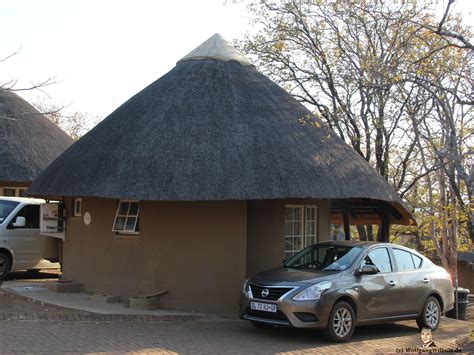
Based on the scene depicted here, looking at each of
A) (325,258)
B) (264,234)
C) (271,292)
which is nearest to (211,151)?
(264,234)

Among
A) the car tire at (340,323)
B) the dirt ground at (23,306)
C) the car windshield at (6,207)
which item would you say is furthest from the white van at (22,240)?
the car tire at (340,323)

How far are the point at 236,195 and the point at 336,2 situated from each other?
695 cm

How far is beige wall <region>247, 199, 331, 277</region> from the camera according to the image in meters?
12.1

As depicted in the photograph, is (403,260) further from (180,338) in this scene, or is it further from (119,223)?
(119,223)

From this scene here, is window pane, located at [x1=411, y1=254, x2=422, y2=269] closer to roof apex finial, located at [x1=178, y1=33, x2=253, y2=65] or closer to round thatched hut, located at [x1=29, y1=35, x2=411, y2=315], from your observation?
round thatched hut, located at [x1=29, y1=35, x2=411, y2=315]

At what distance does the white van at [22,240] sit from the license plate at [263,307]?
738 centimetres

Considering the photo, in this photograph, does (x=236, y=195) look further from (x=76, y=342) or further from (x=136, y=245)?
(x=76, y=342)

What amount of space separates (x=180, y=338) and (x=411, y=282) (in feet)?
14.3

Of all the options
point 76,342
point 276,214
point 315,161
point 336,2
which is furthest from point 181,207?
point 336,2

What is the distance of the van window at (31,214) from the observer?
15.4 metres

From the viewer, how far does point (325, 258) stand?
35.3 feet

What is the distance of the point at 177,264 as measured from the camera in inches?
468

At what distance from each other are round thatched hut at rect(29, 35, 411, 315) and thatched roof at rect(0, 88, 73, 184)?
715cm

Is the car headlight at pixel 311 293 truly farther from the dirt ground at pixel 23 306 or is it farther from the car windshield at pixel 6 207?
the car windshield at pixel 6 207
